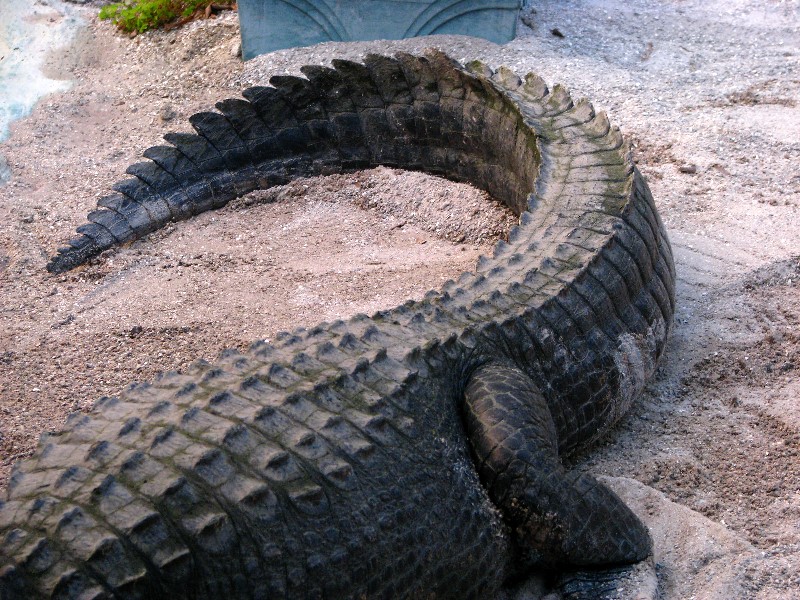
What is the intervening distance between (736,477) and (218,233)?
289 centimetres

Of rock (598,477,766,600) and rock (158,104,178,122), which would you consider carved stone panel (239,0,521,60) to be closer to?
rock (158,104,178,122)

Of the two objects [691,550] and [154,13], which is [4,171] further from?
[691,550]

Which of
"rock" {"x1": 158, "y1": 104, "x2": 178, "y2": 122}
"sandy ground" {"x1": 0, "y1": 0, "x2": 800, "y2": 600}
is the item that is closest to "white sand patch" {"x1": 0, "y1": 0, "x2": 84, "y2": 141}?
"sandy ground" {"x1": 0, "y1": 0, "x2": 800, "y2": 600}

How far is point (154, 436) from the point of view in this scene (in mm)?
2293

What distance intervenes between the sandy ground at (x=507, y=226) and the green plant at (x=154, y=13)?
13cm

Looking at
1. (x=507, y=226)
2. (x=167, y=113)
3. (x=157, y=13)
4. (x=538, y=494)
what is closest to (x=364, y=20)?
(x=167, y=113)

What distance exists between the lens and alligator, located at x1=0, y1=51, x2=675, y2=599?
211 centimetres

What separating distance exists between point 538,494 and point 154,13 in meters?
5.74

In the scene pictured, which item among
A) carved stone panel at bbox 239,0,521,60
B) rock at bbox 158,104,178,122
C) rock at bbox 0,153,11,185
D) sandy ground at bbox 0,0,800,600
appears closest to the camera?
sandy ground at bbox 0,0,800,600

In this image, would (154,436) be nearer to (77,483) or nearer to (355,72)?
(77,483)

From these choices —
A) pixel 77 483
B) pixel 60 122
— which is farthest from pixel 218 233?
pixel 77 483

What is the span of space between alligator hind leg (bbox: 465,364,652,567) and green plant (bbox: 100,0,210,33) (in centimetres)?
535

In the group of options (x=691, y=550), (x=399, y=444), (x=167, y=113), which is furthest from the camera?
(x=167, y=113)

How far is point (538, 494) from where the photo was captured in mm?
2686
